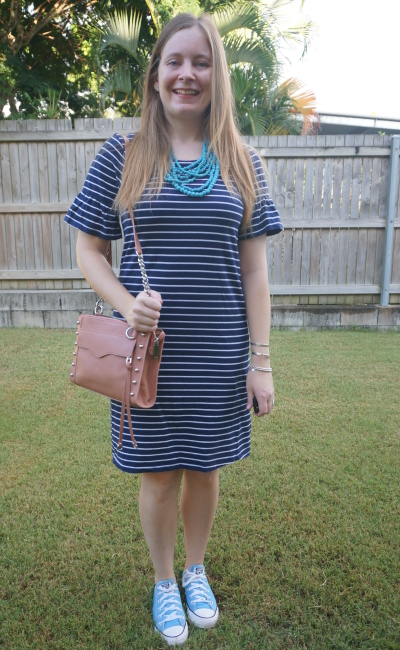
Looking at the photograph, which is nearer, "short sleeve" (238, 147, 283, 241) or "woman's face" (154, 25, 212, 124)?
"woman's face" (154, 25, 212, 124)

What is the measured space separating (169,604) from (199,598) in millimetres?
113

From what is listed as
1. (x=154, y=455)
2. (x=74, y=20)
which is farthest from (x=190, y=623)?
(x=74, y=20)

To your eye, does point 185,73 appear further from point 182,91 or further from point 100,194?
point 100,194

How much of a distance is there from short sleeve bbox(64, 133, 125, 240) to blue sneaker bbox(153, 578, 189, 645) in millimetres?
1178

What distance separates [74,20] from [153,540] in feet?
39.6

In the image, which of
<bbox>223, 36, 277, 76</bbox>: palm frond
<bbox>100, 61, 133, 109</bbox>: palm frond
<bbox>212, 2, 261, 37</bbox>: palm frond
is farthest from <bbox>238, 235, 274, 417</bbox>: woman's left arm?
<bbox>100, 61, 133, 109</bbox>: palm frond

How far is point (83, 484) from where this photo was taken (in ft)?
8.11

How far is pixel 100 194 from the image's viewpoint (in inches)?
56.6

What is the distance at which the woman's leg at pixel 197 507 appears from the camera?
1.64m

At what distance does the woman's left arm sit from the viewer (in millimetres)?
1559

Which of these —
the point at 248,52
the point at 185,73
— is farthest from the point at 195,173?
the point at 248,52

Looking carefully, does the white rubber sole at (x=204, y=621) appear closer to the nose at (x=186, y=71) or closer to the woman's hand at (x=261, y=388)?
the woman's hand at (x=261, y=388)

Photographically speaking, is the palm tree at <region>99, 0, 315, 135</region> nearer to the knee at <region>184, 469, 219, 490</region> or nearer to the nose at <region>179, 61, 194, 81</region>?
the nose at <region>179, 61, 194, 81</region>

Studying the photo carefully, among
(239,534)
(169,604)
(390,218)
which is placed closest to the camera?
(169,604)
